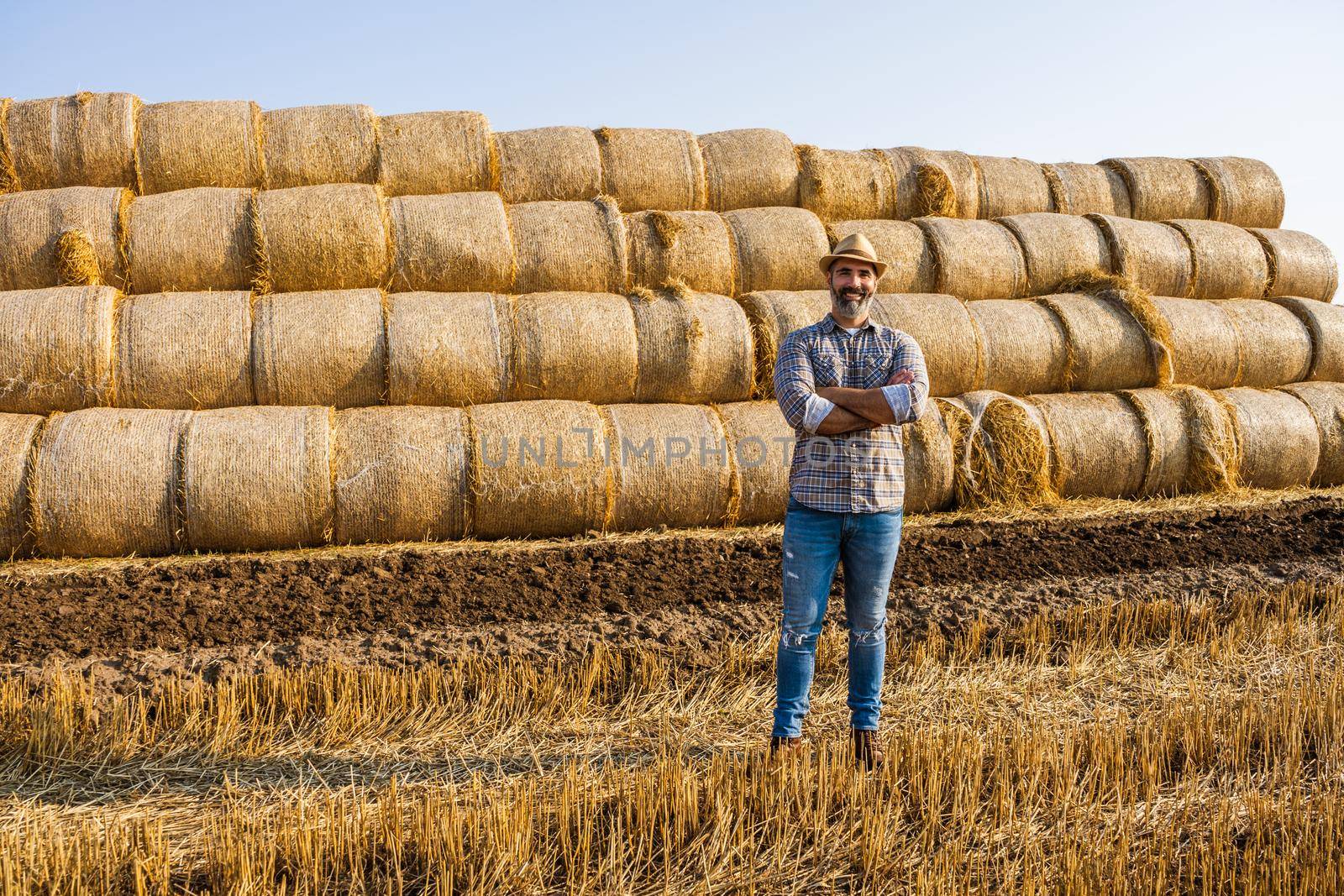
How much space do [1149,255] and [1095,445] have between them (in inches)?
97.3

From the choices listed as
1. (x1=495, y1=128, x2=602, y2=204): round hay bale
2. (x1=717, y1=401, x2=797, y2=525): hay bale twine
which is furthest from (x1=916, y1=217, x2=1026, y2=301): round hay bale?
(x1=495, y1=128, x2=602, y2=204): round hay bale

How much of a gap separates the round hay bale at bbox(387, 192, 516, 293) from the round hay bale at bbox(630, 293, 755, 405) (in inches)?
45.5

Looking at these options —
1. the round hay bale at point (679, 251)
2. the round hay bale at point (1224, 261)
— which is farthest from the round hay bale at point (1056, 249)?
the round hay bale at point (679, 251)

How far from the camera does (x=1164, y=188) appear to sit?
34.3 ft

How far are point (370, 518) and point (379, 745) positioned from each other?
2895mm

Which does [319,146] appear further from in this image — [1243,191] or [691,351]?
[1243,191]

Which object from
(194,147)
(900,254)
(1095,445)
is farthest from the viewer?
(900,254)

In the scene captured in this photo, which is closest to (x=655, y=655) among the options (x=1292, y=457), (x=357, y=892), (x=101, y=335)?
(x=357, y=892)

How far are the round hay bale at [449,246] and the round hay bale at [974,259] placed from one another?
3.81m

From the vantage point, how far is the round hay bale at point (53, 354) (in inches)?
269

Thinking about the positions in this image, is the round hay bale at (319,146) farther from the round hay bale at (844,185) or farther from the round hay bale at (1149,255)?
the round hay bale at (1149,255)

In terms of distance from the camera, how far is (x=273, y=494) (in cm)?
663

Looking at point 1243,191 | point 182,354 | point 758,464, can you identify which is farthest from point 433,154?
point 1243,191

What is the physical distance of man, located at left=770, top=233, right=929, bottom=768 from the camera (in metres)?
3.65
